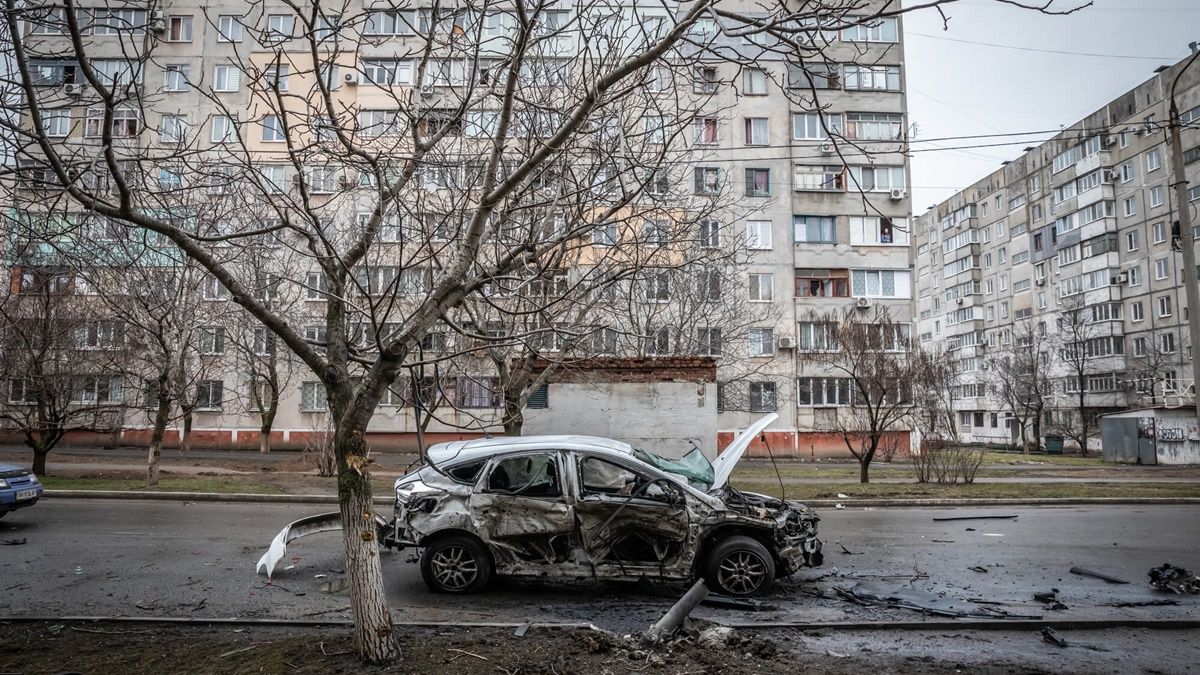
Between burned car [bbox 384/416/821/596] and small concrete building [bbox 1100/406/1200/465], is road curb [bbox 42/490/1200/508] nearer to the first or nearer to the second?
burned car [bbox 384/416/821/596]

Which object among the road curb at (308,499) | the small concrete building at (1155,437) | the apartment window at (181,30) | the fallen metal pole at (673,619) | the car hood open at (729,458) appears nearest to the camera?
the fallen metal pole at (673,619)

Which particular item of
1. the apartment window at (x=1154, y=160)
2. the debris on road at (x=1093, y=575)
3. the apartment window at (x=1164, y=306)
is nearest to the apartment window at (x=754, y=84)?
the apartment window at (x=1154, y=160)

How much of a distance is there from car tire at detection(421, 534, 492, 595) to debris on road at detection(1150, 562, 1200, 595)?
736 centimetres

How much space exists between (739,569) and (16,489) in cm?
1179

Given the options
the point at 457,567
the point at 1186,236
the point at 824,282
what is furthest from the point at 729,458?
the point at 824,282

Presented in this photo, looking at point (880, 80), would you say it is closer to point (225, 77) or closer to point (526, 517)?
point (225, 77)

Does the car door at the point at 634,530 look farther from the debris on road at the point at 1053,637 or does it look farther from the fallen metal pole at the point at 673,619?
the debris on road at the point at 1053,637

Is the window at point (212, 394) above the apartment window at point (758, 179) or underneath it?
underneath

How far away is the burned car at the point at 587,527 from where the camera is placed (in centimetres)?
736

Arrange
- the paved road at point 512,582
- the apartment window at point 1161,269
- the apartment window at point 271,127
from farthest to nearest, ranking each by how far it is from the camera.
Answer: the apartment window at point 1161,269 < the apartment window at point 271,127 < the paved road at point 512,582

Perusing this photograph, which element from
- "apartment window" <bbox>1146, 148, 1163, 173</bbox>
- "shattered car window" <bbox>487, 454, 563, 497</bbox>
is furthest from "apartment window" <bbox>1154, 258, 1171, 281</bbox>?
"shattered car window" <bbox>487, 454, 563, 497</bbox>

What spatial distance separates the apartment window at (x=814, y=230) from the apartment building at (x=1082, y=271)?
14856 mm

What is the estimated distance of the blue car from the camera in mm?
11430

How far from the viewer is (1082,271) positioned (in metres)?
51.3
